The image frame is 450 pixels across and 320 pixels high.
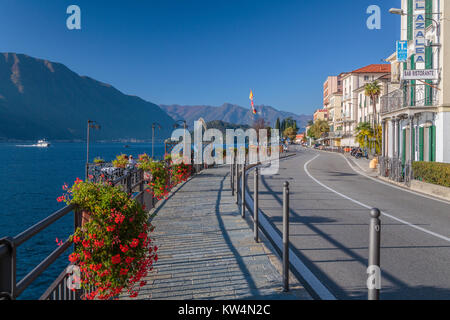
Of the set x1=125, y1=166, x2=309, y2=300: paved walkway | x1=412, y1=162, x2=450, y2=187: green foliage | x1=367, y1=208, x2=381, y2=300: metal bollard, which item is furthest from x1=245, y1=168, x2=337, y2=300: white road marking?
x1=412, y1=162, x2=450, y2=187: green foliage

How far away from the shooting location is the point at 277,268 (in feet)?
17.1

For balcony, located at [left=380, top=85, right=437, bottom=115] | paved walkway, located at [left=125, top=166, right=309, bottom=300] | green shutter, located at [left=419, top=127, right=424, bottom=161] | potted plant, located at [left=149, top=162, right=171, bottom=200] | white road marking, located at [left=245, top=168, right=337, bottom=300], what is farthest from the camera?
green shutter, located at [left=419, top=127, right=424, bottom=161]

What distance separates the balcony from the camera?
2022cm

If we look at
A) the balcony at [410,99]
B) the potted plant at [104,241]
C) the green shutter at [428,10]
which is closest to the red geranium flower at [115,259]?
the potted plant at [104,241]

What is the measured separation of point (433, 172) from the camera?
1505 cm

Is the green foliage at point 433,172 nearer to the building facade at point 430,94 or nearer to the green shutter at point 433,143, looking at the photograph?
the building facade at point 430,94

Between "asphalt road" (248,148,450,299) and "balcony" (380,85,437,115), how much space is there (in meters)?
8.95

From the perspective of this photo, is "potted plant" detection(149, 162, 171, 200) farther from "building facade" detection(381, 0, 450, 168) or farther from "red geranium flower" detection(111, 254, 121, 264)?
"building facade" detection(381, 0, 450, 168)

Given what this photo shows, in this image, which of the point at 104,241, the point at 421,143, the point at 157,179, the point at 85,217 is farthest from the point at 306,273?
the point at 421,143

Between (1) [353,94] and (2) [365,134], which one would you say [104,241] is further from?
(1) [353,94]

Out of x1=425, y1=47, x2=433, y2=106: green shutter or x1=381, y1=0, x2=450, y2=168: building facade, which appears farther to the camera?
x1=425, y1=47, x2=433, y2=106: green shutter

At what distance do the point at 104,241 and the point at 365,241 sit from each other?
5.15 m

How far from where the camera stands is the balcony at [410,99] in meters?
20.2

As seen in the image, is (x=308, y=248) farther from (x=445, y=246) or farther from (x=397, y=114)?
(x=397, y=114)
